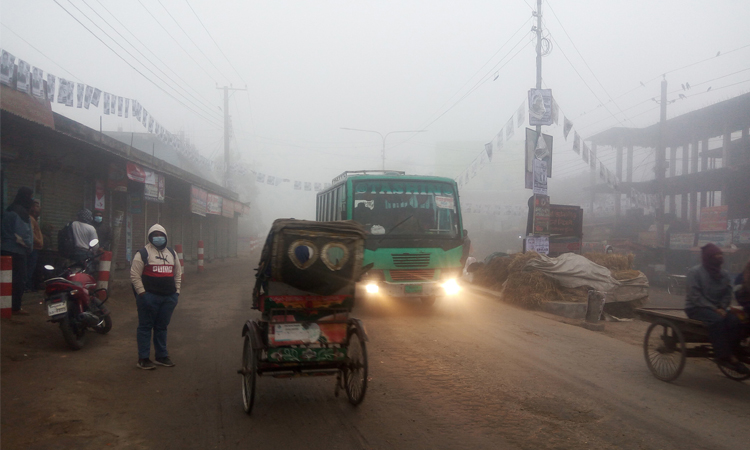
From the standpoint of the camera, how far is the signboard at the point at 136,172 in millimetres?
14758

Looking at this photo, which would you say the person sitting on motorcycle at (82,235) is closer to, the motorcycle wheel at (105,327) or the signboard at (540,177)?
the motorcycle wheel at (105,327)

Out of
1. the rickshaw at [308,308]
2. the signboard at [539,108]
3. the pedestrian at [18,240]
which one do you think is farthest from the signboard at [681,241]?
the pedestrian at [18,240]

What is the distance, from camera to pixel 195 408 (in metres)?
5.03

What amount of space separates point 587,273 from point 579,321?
7.17ft

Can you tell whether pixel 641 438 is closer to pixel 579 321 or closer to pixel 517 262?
pixel 579 321

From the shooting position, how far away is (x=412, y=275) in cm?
1047

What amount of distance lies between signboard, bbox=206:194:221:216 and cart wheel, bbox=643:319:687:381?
796 inches

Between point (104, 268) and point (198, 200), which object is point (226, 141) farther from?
point (104, 268)

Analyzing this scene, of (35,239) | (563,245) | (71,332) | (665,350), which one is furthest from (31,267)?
(563,245)

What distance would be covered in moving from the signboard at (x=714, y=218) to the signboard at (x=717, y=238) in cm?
100

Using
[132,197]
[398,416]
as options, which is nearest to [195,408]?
[398,416]

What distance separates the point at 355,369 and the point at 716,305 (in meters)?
4.28

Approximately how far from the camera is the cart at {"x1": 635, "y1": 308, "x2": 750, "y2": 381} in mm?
6020

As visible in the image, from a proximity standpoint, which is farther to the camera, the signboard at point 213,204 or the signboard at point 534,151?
the signboard at point 213,204
